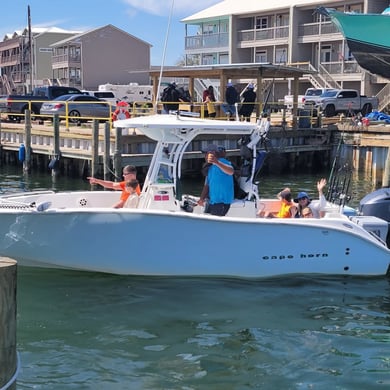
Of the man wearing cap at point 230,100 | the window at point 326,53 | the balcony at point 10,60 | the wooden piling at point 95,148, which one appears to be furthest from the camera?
the balcony at point 10,60

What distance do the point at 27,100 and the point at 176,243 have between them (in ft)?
72.3

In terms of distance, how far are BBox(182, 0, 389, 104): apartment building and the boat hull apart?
32.9 metres

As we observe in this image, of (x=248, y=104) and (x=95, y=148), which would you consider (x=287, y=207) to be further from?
(x=248, y=104)

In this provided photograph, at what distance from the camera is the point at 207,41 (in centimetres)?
5478

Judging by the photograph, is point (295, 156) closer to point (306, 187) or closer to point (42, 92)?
point (306, 187)

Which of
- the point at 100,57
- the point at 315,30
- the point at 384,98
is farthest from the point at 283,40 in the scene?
the point at 100,57

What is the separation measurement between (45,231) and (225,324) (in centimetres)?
Answer: 279

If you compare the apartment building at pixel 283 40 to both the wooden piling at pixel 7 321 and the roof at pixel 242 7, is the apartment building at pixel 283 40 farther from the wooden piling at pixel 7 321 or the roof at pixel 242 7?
the wooden piling at pixel 7 321

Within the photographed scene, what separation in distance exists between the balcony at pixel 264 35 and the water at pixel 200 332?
4176 centimetres

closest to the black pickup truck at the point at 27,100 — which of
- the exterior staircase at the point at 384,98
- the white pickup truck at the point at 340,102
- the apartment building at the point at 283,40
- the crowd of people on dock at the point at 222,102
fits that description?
the crowd of people on dock at the point at 222,102

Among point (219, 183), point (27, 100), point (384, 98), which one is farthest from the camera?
point (384, 98)

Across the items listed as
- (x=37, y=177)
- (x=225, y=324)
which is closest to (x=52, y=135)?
(x=37, y=177)

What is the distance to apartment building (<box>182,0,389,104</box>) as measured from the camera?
44.2 metres

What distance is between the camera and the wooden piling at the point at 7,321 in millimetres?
4297
